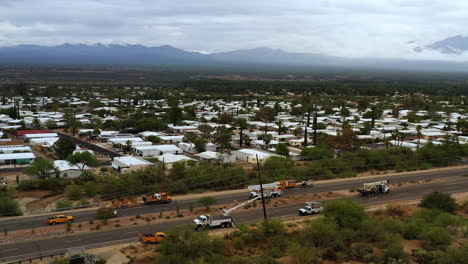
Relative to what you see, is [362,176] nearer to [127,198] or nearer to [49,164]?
[127,198]

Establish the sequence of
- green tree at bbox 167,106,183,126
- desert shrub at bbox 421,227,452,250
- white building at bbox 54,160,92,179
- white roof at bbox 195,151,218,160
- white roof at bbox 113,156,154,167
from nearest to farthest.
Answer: desert shrub at bbox 421,227,452,250 < white building at bbox 54,160,92,179 < white roof at bbox 113,156,154,167 < white roof at bbox 195,151,218,160 < green tree at bbox 167,106,183,126

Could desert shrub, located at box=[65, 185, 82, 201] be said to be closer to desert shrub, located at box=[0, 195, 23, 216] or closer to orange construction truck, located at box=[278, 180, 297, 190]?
desert shrub, located at box=[0, 195, 23, 216]

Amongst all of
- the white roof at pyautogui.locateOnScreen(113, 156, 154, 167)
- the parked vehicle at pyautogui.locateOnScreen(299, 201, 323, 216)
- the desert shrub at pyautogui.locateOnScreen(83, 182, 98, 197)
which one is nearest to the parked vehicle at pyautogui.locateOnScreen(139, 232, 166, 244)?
the parked vehicle at pyautogui.locateOnScreen(299, 201, 323, 216)

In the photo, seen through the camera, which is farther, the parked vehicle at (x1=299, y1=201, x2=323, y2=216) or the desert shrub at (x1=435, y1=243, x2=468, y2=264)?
the parked vehicle at (x1=299, y1=201, x2=323, y2=216)

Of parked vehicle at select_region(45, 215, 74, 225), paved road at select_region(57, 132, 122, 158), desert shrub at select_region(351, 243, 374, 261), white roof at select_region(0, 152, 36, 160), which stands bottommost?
paved road at select_region(57, 132, 122, 158)

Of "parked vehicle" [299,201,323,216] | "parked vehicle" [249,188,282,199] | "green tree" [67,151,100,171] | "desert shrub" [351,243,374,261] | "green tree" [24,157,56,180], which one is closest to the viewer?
"desert shrub" [351,243,374,261]

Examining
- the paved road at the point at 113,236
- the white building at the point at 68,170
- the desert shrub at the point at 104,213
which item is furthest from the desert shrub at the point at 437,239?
the white building at the point at 68,170
